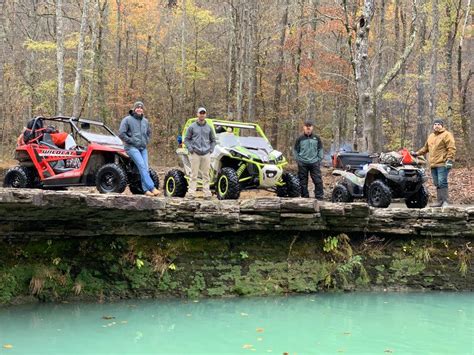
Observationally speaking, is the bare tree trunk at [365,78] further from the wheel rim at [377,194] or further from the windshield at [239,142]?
the windshield at [239,142]

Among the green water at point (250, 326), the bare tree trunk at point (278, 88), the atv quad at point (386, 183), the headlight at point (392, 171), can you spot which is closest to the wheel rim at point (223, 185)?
the green water at point (250, 326)

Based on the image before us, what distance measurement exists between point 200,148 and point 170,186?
1.54 metres

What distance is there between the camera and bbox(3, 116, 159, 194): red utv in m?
8.83

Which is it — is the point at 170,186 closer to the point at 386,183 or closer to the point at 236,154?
the point at 236,154

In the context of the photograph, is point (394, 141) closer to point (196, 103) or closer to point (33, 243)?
point (196, 103)

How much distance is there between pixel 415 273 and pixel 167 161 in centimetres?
1597

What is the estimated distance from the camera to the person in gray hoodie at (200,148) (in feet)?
31.0

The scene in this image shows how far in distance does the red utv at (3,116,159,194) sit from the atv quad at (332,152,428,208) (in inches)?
163

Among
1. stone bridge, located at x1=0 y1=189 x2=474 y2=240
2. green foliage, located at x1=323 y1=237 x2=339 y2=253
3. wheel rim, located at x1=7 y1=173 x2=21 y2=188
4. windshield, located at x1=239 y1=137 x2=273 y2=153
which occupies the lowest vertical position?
green foliage, located at x1=323 y1=237 x2=339 y2=253

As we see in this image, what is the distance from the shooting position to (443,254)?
905cm

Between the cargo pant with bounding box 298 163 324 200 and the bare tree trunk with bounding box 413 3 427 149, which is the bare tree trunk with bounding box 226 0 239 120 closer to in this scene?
the bare tree trunk with bounding box 413 3 427 149

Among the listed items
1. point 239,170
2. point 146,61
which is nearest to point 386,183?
point 239,170

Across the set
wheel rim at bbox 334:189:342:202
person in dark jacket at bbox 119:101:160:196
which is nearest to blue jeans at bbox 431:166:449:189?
wheel rim at bbox 334:189:342:202

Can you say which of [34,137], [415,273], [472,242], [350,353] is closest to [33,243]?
[34,137]
